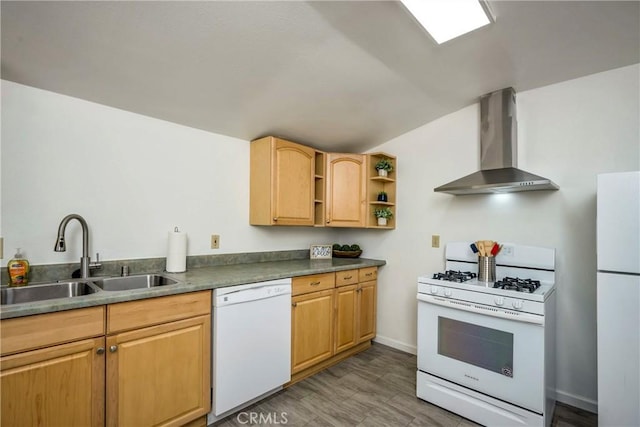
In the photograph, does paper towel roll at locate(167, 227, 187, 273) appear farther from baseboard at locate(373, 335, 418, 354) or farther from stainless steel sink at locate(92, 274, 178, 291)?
baseboard at locate(373, 335, 418, 354)

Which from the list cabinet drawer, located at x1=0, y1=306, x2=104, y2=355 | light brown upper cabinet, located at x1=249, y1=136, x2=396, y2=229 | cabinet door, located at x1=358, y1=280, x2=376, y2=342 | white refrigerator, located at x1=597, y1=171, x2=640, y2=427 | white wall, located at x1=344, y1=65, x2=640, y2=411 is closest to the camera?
cabinet drawer, located at x1=0, y1=306, x2=104, y2=355

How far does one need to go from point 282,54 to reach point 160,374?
76.6 inches

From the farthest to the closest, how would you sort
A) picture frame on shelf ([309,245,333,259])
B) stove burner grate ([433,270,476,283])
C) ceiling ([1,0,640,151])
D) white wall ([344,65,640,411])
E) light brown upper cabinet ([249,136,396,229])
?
picture frame on shelf ([309,245,333,259]) → light brown upper cabinet ([249,136,396,229]) → stove burner grate ([433,270,476,283]) → white wall ([344,65,640,411]) → ceiling ([1,0,640,151])

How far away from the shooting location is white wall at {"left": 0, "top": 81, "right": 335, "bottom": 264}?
68.2 inches

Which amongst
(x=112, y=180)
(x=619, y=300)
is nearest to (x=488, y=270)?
(x=619, y=300)

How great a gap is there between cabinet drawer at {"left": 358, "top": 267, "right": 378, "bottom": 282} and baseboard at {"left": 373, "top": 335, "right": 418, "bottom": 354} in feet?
2.15

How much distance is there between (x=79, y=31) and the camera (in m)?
1.47

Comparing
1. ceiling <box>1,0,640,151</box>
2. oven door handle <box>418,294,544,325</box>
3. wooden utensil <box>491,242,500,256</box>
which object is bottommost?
oven door handle <box>418,294,544,325</box>

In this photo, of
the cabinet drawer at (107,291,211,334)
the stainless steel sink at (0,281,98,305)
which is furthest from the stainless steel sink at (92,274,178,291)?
the cabinet drawer at (107,291,211,334)

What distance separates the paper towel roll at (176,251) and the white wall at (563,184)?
215 cm

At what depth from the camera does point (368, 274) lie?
3.10 meters

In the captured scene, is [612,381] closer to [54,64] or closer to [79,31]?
[79,31]

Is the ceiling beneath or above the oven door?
above

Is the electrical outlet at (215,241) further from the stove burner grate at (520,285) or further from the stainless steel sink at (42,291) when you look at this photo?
the stove burner grate at (520,285)
